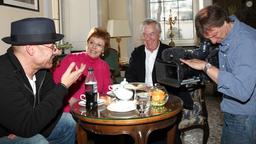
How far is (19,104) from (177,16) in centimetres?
543

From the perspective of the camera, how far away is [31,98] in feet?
5.57

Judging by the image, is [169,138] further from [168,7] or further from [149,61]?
[168,7]

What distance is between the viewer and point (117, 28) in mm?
4961

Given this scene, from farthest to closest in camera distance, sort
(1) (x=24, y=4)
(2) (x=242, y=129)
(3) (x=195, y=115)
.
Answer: (1) (x=24, y=4)
(3) (x=195, y=115)
(2) (x=242, y=129)

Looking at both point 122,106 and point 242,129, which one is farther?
point 122,106

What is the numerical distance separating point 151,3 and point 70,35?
7.80 ft

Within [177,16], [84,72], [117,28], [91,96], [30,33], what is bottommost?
[91,96]

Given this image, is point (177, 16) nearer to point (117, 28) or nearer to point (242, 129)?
point (117, 28)

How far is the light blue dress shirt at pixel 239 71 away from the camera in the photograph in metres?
1.45

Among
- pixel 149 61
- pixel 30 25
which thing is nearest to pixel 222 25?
pixel 30 25

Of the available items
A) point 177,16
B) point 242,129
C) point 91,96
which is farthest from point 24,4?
point 177,16

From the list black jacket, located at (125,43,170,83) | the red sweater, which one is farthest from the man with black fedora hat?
black jacket, located at (125,43,170,83)

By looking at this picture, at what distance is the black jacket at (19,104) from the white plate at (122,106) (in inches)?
13.0

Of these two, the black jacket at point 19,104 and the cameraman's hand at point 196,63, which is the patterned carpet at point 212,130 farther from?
the black jacket at point 19,104
